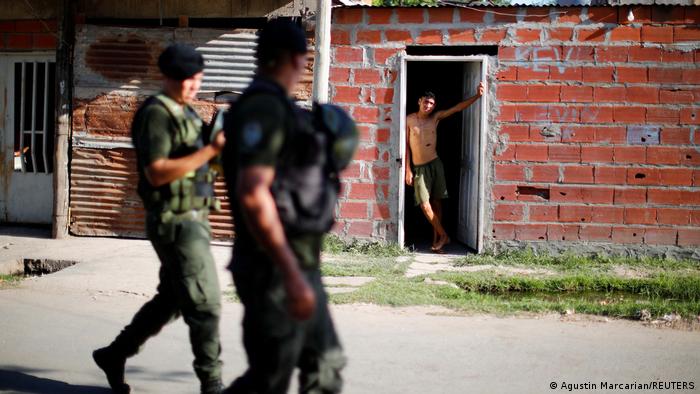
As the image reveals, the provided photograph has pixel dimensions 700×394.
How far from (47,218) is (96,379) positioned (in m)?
6.34

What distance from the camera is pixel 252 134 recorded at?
2.57 metres

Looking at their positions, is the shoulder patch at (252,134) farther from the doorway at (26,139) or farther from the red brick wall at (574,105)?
the doorway at (26,139)

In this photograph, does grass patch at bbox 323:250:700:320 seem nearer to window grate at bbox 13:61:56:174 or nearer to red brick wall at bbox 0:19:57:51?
window grate at bbox 13:61:56:174

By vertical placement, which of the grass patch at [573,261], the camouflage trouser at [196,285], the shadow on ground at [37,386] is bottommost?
the shadow on ground at [37,386]

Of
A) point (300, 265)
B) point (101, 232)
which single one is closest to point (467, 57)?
point (101, 232)

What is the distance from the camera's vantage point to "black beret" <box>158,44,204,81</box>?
3.79m

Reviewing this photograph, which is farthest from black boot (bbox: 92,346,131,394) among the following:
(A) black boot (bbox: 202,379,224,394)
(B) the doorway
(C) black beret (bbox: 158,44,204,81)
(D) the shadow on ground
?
(B) the doorway

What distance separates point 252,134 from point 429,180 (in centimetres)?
724

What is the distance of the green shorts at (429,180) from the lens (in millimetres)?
9562

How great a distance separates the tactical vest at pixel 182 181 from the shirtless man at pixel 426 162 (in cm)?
574

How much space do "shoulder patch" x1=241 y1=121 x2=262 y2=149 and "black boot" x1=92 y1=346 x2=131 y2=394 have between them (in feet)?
6.41

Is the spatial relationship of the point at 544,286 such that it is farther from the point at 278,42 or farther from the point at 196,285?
the point at 278,42

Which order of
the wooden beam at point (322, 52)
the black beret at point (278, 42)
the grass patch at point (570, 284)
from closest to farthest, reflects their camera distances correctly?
1. the black beret at point (278, 42)
2. the grass patch at point (570, 284)
3. the wooden beam at point (322, 52)

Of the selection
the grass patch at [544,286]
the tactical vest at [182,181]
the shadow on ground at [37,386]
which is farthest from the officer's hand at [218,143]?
the grass patch at [544,286]
